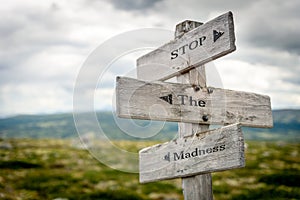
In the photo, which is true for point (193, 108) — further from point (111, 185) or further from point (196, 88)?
point (111, 185)

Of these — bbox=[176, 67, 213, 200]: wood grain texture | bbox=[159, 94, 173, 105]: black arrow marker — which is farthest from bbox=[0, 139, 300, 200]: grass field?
bbox=[159, 94, 173, 105]: black arrow marker

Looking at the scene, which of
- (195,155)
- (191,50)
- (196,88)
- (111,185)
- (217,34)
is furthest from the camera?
(111,185)

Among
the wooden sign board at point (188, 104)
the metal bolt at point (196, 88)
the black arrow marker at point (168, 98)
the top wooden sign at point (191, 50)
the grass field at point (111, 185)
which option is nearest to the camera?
the wooden sign board at point (188, 104)

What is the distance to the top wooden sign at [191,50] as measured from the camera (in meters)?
5.24

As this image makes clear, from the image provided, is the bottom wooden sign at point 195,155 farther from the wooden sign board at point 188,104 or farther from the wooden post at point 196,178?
the wooden sign board at point 188,104

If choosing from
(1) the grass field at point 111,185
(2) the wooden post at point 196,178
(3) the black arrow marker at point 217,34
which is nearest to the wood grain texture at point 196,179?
(2) the wooden post at point 196,178

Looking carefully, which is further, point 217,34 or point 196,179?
point 196,179

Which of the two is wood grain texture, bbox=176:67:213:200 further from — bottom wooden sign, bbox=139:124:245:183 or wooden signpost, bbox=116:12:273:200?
bottom wooden sign, bbox=139:124:245:183

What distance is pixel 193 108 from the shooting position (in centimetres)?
550

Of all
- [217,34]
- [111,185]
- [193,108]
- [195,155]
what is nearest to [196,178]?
[195,155]

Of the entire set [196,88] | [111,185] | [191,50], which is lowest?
[111,185]

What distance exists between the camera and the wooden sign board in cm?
503

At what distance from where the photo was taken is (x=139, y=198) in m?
22.6

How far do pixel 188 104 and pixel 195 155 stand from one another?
2.19 ft
